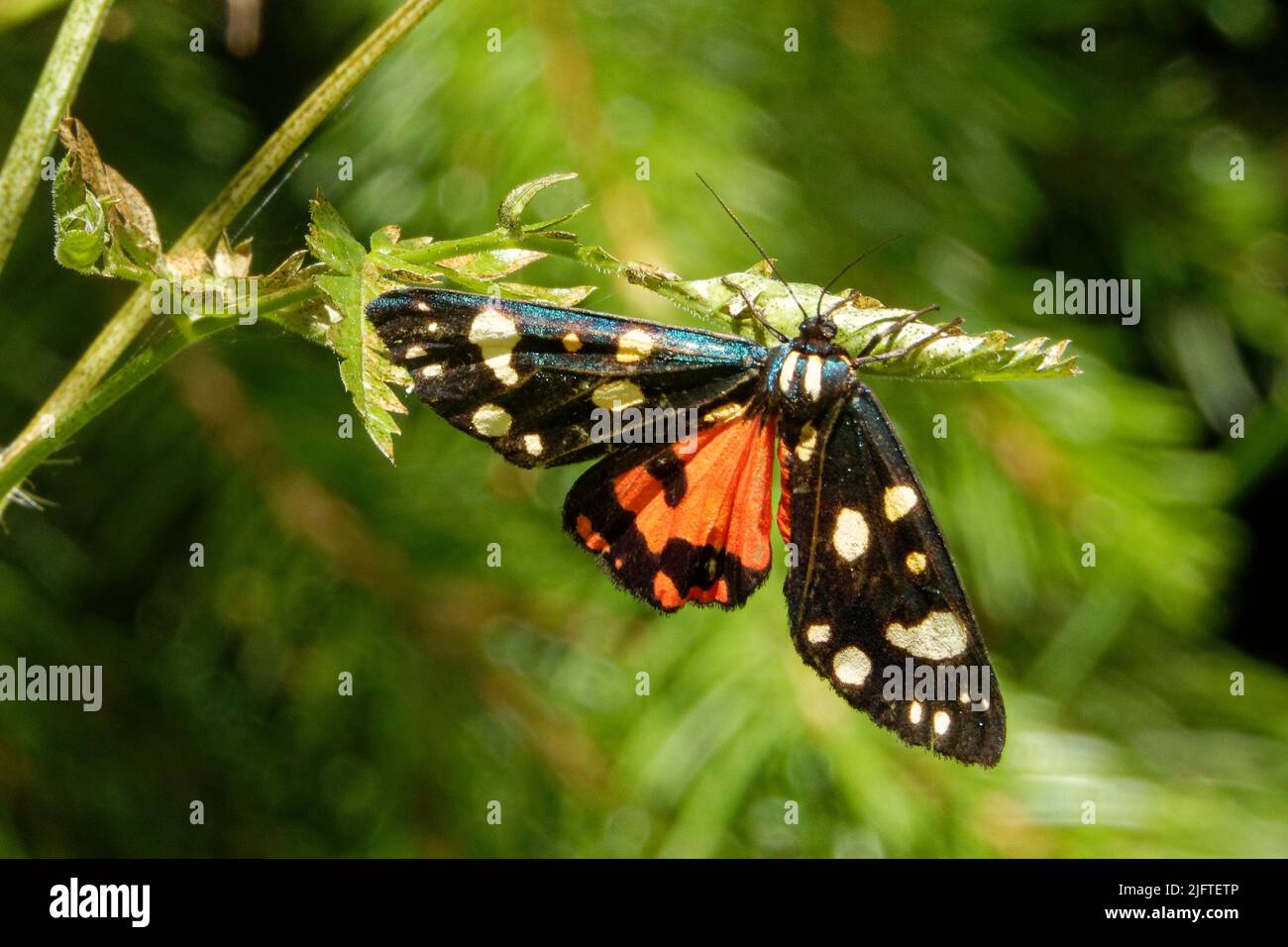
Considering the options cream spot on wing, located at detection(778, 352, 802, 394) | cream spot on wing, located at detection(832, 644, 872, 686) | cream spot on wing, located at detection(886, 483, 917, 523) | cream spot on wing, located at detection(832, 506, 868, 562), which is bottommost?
cream spot on wing, located at detection(832, 644, 872, 686)

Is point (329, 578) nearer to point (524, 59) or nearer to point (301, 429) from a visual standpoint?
point (301, 429)

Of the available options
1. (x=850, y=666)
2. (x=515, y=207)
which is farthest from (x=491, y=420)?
(x=850, y=666)

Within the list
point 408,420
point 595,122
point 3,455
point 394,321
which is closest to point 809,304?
point 394,321

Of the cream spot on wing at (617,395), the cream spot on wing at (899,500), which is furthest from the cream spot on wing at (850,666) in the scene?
the cream spot on wing at (617,395)

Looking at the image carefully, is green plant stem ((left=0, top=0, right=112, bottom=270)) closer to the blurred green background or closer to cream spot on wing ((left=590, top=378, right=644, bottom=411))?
cream spot on wing ((left=590, top=378, right=644, bottom=411))

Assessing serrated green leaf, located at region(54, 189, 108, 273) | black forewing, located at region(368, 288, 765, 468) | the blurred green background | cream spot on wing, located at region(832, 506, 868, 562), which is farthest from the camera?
the blurred green background

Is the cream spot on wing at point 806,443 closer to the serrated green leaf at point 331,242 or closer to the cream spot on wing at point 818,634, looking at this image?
the cream spot on wing at point 818,634

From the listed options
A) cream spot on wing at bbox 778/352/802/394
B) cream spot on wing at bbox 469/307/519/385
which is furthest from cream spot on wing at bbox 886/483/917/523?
cream spot on wing at bbox 469/307/519/385

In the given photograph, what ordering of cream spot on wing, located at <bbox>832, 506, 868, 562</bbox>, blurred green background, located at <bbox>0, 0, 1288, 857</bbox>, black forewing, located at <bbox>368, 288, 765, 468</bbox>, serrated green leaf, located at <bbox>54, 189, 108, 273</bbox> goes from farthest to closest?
blurred green background, located at <bbox>0, 0, 1288, 857</bbox>
cream spot on wing, located at <bbox>832, 506, 868, 562</bbox>
black forewing, located at <bbox>368, 288, 765, 468</bbox>
serrated green leaf, located at <bbox>54, 189, 108, 273</bbox>
